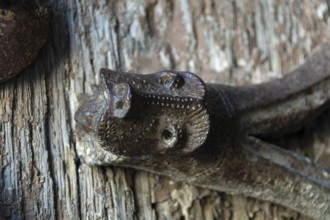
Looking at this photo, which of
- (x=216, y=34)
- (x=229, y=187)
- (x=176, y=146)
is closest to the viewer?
(x=176, y=146)

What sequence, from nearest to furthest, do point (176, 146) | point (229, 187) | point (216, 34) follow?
point (176, 146)
point (229, 187)
point (216, 34)

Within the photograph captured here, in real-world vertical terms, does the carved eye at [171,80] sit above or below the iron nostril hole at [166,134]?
above

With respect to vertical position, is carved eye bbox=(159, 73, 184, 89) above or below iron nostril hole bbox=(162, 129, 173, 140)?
above

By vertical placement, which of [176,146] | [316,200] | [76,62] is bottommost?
[316,200]

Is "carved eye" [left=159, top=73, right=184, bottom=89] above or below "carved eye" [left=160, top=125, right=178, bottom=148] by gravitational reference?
above

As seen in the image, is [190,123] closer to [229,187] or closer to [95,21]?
[229,187]

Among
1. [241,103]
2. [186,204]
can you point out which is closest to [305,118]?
[241,103]

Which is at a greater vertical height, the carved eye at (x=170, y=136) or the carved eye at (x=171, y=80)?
the carved eye at (x=171, y=80)

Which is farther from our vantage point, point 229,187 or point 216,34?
point 216,34
